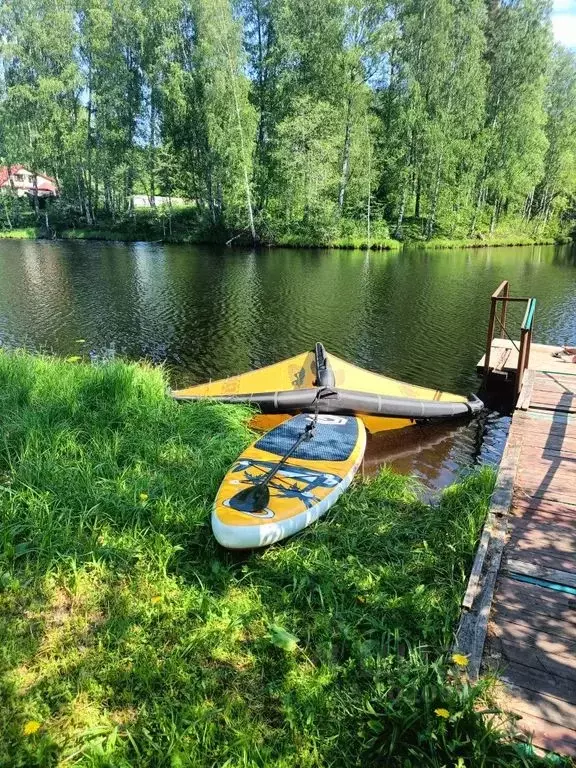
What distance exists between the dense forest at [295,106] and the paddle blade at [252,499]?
103 ft

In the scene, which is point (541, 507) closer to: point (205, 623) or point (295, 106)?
point (205, 623)

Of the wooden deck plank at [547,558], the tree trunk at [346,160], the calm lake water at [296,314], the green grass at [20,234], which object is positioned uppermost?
the tree trunk at [346,160]

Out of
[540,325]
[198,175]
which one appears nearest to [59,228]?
[198,175]

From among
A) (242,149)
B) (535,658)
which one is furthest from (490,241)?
(535,658)

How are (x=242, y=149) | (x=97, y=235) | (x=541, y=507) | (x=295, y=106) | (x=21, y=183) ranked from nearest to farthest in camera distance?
(x=541, y=507)
(x=295, y=106)
(x=242, y=149)
(x=97, y=235)
(x=21, y=183)

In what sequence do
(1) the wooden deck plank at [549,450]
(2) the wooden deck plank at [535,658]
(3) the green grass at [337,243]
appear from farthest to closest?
(3) the green grass at [337,243]
(1) the wooden deck plank at [549,450]
(2) the wooden deck plank at [535,658]

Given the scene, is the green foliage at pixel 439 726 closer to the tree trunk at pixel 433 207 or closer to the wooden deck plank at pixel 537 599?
the wooden deck plank at pixel 537 599

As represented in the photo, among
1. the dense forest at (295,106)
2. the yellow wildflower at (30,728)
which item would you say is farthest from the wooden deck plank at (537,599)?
the dense forest at (295,106)

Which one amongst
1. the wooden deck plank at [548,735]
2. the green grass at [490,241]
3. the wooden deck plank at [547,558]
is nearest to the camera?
the wooden deck plank at [548,735]

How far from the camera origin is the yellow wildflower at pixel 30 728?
252cm

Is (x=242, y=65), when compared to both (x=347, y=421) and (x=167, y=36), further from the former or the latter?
(x=347, y=421)

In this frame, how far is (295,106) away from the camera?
104 ft

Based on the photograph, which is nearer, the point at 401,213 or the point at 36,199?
the point at 401,213

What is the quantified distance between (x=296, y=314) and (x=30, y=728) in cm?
1536
